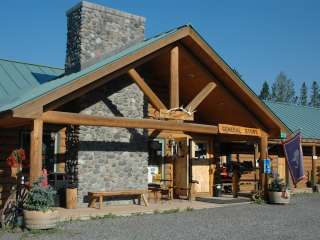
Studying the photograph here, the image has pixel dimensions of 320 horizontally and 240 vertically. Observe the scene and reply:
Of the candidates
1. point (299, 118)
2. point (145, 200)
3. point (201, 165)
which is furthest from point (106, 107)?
point (299, 118)

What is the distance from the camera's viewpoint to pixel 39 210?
9.34m

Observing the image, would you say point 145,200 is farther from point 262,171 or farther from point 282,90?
point 282,90

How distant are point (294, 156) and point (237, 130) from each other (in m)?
→ 3.11

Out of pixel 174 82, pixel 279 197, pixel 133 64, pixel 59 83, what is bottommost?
pixel 279 197

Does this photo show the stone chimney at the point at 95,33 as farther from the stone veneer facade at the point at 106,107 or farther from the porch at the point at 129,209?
the porch at the point at 129,209

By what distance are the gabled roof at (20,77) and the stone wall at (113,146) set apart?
6.92 ft

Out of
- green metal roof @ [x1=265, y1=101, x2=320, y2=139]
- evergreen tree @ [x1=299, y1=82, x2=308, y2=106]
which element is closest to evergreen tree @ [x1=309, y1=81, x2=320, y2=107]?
evergreen tree @ [x1=299, y1=82, x2=308, y2=106]

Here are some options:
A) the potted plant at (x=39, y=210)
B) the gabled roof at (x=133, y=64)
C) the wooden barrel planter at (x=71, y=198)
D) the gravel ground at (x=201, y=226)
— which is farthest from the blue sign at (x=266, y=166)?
the potted plant at (x=39, y=210)

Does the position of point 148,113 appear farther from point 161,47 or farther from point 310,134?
point 310,134

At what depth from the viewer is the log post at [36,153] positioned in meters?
9.91

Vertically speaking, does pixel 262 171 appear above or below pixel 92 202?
above

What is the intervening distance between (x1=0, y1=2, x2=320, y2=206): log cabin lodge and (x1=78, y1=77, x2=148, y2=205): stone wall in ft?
0.10

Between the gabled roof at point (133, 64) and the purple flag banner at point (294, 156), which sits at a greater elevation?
the gabled roof at point (133, 64)

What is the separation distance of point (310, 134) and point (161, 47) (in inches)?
450
